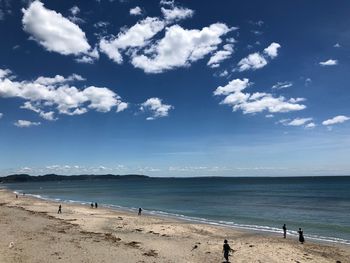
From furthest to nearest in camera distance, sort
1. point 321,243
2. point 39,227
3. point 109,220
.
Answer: point 109,220
point 39,227
point 321,243

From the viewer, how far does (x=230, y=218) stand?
49531mm

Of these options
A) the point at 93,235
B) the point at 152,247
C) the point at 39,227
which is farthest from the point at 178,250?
the point at 39,227

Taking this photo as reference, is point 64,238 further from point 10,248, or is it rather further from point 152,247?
point 152,247

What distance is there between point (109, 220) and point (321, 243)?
23214 millimetres

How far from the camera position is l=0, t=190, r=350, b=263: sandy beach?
77.8 feet

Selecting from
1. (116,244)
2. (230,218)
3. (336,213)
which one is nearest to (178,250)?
(116,244)

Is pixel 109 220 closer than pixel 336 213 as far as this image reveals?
Yes

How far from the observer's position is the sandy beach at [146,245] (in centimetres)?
2370

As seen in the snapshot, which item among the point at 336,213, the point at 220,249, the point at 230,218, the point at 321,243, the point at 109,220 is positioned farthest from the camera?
the point at 336,213

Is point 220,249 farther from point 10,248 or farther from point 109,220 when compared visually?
point 109,220

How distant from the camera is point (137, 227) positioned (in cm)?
3756

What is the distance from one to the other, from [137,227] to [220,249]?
13115 millimetres

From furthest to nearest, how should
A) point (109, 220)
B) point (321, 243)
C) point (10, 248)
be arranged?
point (109, 220) < point (321, 243) < point (10, 248)

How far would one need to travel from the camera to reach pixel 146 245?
91.5 ft
